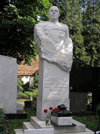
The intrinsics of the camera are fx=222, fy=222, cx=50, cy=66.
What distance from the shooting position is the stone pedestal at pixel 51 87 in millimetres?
6742

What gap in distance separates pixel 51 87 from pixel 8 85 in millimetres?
3845

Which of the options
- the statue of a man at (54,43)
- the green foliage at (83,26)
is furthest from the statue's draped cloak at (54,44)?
the green foliage at (83,26)

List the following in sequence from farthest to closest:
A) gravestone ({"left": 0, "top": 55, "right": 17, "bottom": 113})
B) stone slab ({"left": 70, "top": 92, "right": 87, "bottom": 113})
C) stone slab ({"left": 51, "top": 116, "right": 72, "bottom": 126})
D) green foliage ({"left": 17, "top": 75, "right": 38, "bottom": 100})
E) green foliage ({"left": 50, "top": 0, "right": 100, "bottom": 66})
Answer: green foliage ({"left": 50, "top": 0, "right": 100, "bottom": 66}), green foliage ({"left": 17, "top": 75, "right": 38, "bottom": 100}), stone slab ({"left": 70, "top": 92, "right": 87, "bottom": 113}), gravestone ({"left": 0, "top": 55, "right": 17, "bottom": 113}), stone slab ({"left": 51, "top": 116, "right": 72, "bottom": 126})

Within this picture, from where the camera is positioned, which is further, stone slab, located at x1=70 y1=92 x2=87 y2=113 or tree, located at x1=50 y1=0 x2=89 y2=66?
tree, located at x1=50 y1=0 x2=89 y2=66

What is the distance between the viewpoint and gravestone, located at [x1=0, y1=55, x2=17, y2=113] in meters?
10.0

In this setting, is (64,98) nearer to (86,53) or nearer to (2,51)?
(2,51)

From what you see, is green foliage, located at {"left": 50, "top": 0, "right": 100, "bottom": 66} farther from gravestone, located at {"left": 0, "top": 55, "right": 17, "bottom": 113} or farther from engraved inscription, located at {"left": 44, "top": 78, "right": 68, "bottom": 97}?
engraved inscription, located at {"left": 44, "top": 78, "right": 68, "bottom": 97}

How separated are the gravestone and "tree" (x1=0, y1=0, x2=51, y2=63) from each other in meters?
3.05

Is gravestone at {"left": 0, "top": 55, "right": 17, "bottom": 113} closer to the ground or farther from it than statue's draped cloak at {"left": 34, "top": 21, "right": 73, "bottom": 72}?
closer to the ground

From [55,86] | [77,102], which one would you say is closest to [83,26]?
[77,102]

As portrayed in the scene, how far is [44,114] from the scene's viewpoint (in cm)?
666

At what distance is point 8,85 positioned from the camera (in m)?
10.2

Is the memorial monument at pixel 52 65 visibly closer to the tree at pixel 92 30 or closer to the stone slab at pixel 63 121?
the stone slab at pixel 63 121

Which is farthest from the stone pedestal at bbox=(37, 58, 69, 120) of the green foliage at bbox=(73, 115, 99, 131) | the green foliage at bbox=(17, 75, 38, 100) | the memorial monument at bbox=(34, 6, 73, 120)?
the green foliage at bbox=(17, 75, 38, 100)
